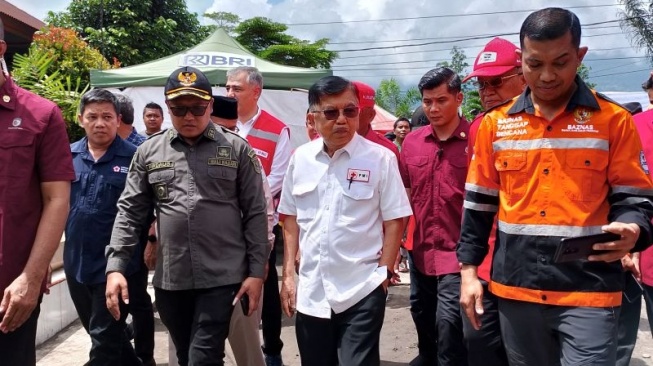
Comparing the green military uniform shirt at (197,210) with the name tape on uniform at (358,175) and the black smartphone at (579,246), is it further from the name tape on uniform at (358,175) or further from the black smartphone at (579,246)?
the black smartphone at (579,246)

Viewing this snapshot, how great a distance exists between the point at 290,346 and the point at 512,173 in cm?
313

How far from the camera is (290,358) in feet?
15.5

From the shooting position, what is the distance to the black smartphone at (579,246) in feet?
6.81

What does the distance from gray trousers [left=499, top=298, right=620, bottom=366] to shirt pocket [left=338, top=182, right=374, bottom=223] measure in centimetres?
87

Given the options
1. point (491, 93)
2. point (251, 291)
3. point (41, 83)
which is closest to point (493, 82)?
point (491, 93)

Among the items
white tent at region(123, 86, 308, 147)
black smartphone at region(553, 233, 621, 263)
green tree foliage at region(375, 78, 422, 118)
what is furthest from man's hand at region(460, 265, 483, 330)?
green tree foliage at region(375, 78, 422, 118)

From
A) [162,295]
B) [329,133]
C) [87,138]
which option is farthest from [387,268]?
[87,138]

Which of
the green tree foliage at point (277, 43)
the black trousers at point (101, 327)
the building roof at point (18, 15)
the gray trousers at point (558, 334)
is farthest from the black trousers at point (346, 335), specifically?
the green tree foliage at point (277, 43)

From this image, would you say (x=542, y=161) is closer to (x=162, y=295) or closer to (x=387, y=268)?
(x=387, y=268)

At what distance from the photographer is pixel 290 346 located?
16.4 ft

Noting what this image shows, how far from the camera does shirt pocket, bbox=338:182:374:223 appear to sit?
120 inches

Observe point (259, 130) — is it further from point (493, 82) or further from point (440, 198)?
point (493, 82)

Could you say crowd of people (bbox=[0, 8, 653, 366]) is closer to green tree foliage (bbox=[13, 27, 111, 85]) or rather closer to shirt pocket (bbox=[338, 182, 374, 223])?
shirt pocket (bbox=[338, 182, 374, 223])

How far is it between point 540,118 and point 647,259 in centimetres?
162
